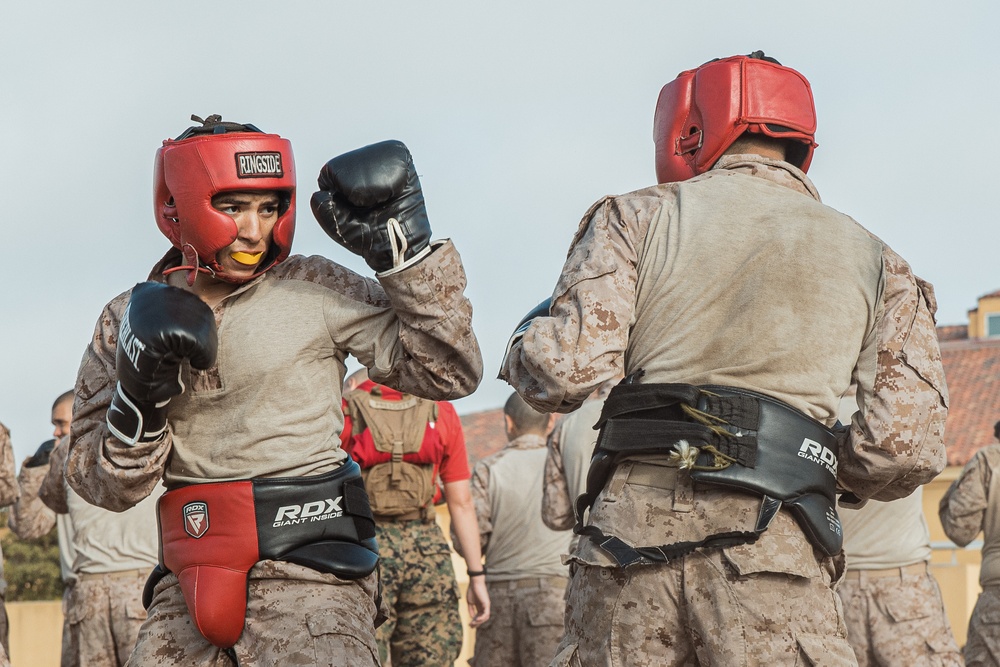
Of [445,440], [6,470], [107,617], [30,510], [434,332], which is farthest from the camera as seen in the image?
[30,510]

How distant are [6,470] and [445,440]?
277cm

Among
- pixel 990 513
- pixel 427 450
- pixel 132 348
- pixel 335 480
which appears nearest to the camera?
pixel 132 348

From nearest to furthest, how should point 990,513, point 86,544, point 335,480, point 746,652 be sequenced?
point 746,652
point 335,480
point 86,544
point 990,513

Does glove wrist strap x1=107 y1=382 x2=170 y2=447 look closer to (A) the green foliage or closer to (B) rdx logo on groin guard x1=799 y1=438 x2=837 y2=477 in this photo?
(B) rdx logo on groin guard x1=799 y1=438 x2=837 y2=477

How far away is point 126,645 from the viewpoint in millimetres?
8695

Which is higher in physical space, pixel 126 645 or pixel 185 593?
pixel 185 593

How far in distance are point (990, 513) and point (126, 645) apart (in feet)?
19.2

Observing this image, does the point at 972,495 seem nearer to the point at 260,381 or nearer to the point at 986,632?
the point at 986,632

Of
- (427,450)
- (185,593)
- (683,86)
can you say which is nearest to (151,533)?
(427,450)

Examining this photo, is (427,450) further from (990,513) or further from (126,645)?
(990,513)

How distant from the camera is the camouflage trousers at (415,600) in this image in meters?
8.22

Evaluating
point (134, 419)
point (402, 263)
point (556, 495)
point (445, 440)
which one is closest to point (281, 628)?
point (134, 419)

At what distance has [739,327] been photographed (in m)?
4.15

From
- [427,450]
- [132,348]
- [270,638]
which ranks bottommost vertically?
[427,450]
